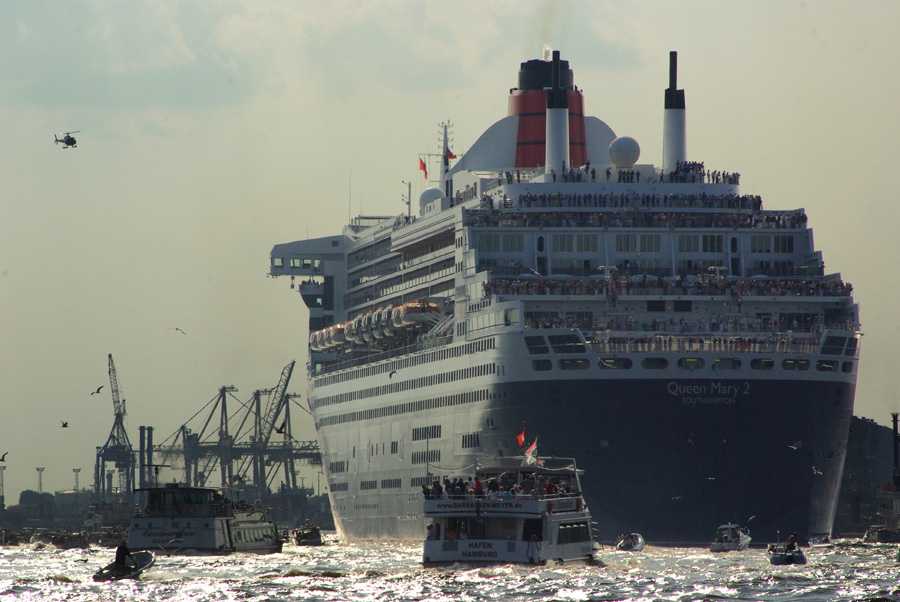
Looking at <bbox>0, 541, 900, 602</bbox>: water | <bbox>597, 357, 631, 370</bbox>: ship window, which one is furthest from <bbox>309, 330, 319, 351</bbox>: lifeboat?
<bbox>597, 357, 631, 370</bbox>: ship window

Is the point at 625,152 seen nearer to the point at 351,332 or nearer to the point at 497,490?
the point at 351,332

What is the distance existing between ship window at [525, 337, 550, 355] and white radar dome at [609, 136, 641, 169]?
19377 mm

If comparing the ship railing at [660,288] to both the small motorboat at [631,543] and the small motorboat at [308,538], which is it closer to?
the small motorboat at [631,543]

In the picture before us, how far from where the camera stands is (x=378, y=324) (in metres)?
119

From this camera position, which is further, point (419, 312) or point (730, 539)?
point (419, 312)

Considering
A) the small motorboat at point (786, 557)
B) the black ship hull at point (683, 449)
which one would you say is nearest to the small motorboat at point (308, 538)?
the black ship hull at point (683, 449)

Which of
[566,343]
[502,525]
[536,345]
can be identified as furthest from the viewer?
[536,345]

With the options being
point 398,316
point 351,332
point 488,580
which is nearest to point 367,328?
point 351,332

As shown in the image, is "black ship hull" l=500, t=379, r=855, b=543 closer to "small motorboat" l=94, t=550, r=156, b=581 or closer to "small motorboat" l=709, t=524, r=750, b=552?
"small motorboat" l=709, t=524, r=750, b=552

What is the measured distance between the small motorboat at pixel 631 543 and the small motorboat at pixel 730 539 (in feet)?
11.1

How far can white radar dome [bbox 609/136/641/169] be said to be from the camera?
358 ft

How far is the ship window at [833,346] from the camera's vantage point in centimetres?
9400

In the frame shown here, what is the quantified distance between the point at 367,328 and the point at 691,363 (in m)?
35.2

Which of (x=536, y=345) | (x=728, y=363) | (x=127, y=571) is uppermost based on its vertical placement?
(x=536, y=345)
